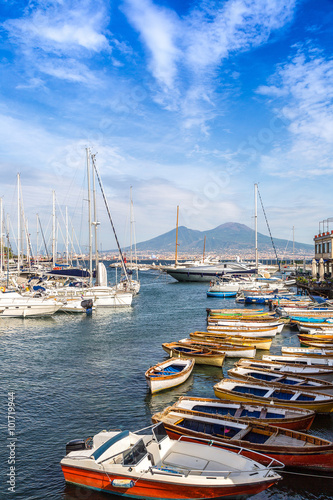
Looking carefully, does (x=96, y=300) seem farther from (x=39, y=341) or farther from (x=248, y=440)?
(x=248, y=440)

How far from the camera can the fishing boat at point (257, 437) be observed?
12695 millimetres

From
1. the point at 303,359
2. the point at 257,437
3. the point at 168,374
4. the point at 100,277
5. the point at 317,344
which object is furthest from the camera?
the point at 100,277

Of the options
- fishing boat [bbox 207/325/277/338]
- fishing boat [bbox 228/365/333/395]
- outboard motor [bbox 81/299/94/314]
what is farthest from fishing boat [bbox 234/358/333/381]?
outboard motor [bbox 81/299/94/314]

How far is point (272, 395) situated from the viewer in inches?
727

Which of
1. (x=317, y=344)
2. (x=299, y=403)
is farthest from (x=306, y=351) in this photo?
(x=299, y=403)

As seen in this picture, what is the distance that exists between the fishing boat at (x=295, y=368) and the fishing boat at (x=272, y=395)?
2440mm

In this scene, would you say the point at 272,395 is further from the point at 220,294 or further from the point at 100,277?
the point at 220,294

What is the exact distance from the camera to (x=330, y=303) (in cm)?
4722

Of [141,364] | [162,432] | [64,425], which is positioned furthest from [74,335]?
[162,432]

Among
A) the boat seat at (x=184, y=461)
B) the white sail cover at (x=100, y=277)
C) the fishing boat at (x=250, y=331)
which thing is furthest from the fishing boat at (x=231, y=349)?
the white sail cover at (x=100, y=277)

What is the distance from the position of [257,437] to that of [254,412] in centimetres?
211

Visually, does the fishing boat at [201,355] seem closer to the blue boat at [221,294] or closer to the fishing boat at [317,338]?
the fishing boat at [317,338]

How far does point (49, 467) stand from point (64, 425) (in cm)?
320

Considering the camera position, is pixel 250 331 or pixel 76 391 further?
pixel 250 331
